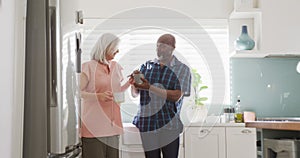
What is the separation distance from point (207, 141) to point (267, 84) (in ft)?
3.29

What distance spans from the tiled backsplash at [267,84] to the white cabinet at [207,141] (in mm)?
628

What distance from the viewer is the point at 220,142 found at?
11.5ft

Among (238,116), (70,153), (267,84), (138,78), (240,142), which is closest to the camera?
(70,153)

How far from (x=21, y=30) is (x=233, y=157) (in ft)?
8.73

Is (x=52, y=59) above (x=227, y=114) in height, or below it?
above

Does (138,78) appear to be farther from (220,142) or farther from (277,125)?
(220,142)

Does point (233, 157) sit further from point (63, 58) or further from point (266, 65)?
point (63, 58)

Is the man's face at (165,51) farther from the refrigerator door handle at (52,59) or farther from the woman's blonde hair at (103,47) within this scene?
the refrigerator door handle at (52,59)

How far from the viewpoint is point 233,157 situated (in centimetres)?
350

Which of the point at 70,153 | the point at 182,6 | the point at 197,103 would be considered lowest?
the point at 70,153

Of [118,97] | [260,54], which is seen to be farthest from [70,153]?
[260,54]

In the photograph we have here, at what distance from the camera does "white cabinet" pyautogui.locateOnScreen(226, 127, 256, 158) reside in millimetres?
3494

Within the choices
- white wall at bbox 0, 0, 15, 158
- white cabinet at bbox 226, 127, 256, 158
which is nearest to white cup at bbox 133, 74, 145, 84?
white cabinet at bbox 226, 127, 256, 158

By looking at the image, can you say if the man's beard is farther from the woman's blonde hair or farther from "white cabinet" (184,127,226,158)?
"white cabinet" (184,127,226,158)
